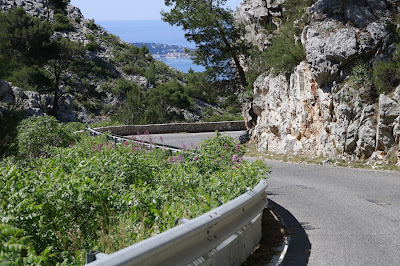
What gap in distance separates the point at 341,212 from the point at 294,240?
2.14 meters

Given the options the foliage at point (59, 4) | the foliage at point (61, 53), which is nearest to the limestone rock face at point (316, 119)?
the foliage at point (61, 53)

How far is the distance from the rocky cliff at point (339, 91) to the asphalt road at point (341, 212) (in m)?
1.79

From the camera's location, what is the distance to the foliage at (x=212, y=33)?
3027 cm

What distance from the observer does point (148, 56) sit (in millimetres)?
109500

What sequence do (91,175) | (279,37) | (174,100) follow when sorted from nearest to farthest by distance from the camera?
(91,175)
(279,37)
(174,100)

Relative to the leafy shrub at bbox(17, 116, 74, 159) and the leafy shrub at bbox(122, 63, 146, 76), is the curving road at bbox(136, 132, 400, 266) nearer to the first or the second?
the leafy shrub at bbox(17, 116, 74, 159)

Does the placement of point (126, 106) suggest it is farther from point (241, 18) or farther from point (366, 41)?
point (366, 41)

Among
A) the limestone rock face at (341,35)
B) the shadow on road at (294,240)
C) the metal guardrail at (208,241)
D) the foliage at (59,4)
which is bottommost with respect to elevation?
the shadow on road at (294,240)

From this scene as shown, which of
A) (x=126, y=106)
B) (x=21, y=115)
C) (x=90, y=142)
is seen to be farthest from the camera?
(x=126, y=106)

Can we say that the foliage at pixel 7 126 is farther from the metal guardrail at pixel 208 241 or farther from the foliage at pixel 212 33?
the foliage at pixel 212 33

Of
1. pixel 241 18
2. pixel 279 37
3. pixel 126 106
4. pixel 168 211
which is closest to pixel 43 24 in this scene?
pixel 126 106

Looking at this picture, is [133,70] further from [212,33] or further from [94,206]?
[94,206]

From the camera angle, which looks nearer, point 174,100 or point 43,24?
point 43,24

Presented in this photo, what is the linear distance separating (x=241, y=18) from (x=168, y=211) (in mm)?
27473
